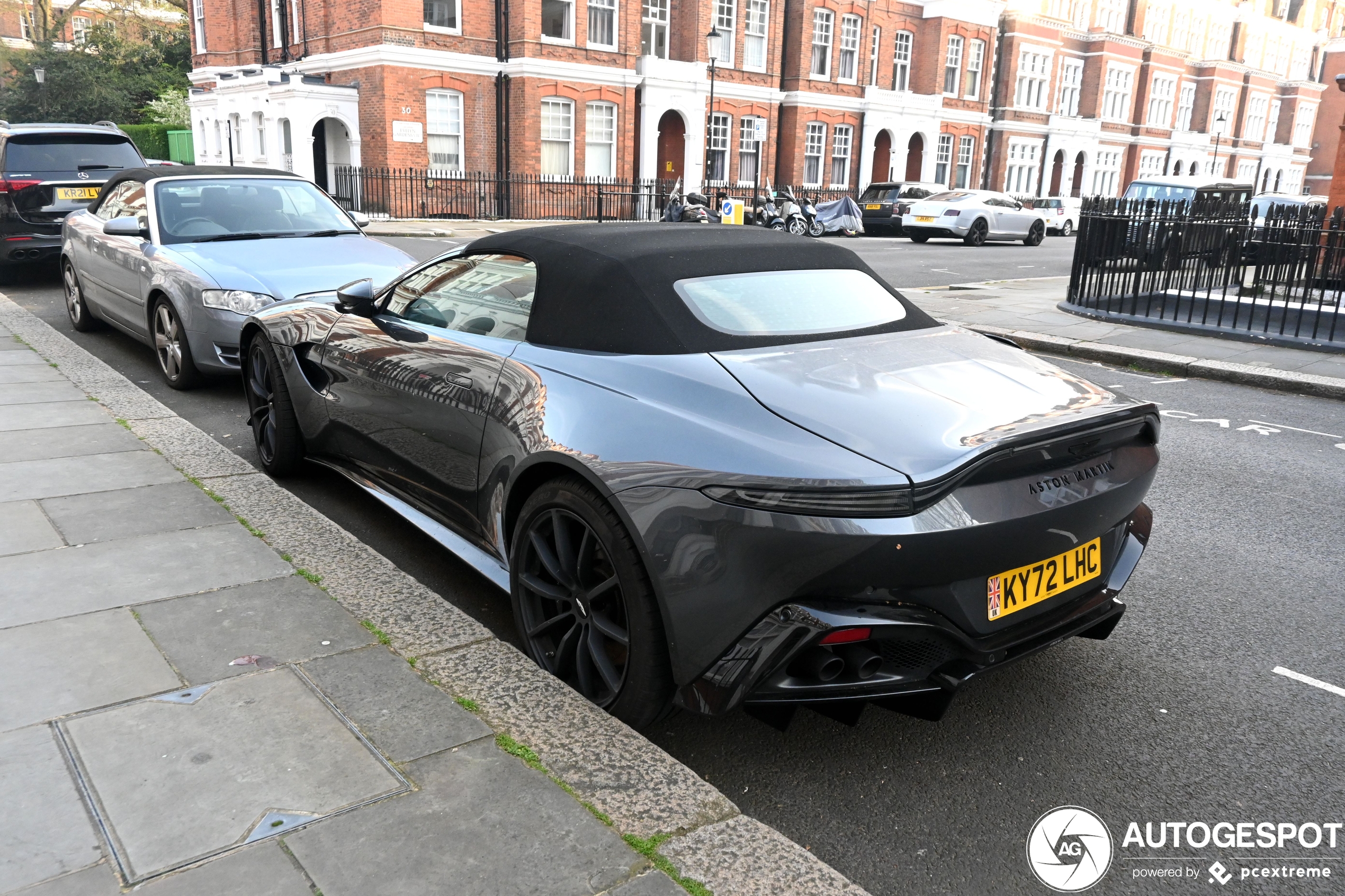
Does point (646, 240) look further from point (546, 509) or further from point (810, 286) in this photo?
point (546, 509)

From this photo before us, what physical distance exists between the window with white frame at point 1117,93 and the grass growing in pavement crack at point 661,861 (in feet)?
192

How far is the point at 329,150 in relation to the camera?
104 feet

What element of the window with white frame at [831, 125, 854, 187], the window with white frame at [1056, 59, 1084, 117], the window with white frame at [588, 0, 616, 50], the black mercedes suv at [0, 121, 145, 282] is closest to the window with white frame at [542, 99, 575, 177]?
the window with white frame at [588, 0, 616, 50]

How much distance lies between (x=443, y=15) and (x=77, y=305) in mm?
22919

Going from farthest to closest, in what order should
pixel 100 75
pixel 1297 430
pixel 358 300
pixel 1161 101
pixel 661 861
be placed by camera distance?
1. pixel 1161 101
2. pixel 100 75
3. pixel 1297 430
4. pixel 358 300
5. pixel 661 861

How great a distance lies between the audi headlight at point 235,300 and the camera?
6950mm

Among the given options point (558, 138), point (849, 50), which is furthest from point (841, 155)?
point (558, 138)

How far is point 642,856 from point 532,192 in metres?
30.1

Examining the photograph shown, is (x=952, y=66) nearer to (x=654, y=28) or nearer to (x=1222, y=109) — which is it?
(x=654, y=28)

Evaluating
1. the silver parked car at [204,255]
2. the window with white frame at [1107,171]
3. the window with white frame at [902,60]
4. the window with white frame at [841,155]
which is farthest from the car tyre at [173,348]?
the window with white frame at [1107,171]

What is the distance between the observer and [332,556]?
4082 millimetres

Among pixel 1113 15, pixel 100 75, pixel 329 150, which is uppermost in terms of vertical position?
pixel 1113 15

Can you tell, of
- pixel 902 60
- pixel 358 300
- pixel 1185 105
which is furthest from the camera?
pixel 1185 105

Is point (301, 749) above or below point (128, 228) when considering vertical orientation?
below
